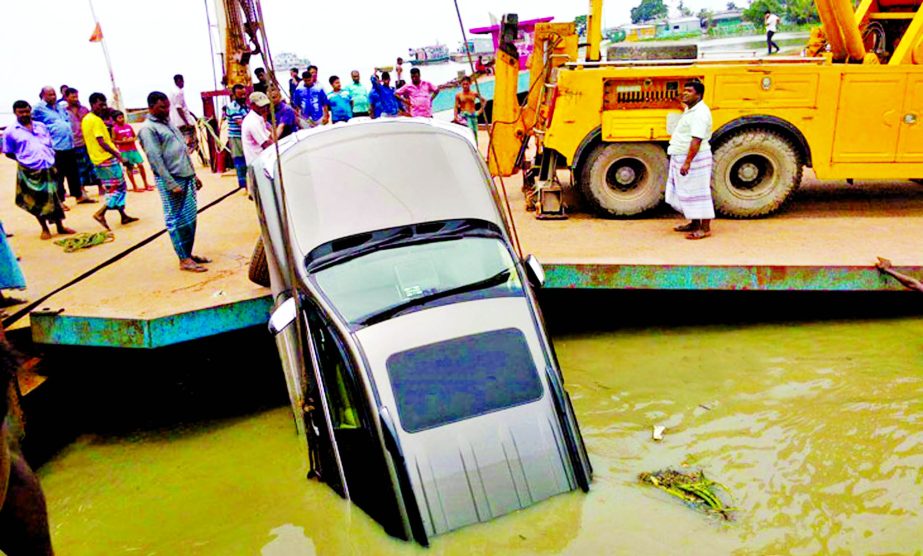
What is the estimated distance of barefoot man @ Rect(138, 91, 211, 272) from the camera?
538 centimetres

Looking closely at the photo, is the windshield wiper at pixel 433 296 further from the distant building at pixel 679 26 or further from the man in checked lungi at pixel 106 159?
the distant building at pixel 679 26

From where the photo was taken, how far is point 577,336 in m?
6.00

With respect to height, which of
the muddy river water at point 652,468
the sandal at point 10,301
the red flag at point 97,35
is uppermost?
the red flag at point 97,35

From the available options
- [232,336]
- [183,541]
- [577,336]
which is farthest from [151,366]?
[577,336]

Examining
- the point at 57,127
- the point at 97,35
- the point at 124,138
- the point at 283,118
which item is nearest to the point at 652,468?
the point at 283,118

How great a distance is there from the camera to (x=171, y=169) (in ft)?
18.0

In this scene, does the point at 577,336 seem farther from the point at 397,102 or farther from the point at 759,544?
the point at 397,102

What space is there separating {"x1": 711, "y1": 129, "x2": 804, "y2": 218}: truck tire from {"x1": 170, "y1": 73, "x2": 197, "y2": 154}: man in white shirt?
27.2ft

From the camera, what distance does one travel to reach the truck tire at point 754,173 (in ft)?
21.7

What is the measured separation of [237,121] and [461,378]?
283 inches

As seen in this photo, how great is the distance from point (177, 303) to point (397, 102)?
799cm

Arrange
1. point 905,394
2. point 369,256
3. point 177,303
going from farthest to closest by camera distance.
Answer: point 177,303, point 905,394, point 369,256

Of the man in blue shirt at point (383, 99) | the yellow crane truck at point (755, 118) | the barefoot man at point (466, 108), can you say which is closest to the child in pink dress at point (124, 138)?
the man in blue shirt at point (383, 99)

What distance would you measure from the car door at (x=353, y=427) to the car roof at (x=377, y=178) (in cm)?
64
